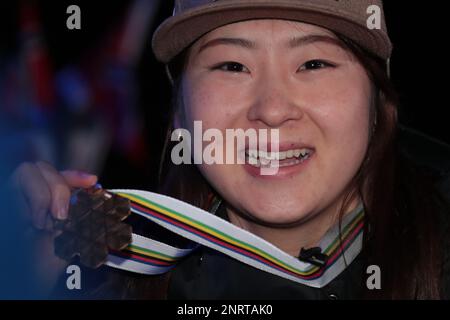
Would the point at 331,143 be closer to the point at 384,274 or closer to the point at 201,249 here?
the point at 384,274

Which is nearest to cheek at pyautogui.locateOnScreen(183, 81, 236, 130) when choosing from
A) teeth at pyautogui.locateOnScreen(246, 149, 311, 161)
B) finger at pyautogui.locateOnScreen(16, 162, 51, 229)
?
teeth at pyautogui.locateOnScreen(246, 149, 311, 161)

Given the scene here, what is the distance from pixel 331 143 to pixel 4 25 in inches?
130

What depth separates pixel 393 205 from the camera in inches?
72.9

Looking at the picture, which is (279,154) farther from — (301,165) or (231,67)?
(231,67)

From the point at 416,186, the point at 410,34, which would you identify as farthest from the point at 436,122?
the point at 416,186

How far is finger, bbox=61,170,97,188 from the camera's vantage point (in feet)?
4.80

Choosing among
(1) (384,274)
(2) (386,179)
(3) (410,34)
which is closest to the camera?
(1) (384,274)

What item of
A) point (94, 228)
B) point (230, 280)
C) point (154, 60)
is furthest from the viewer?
point (154, 60)

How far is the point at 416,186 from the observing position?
6.18 feet

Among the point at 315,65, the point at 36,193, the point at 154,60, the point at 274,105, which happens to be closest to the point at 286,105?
the point at 274,105

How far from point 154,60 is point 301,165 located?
2.82 m

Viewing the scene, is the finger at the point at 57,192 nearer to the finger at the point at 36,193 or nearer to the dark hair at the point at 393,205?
the finger at the point at 36,193

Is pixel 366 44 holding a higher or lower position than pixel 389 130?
higher

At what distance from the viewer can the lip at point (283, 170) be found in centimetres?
164
